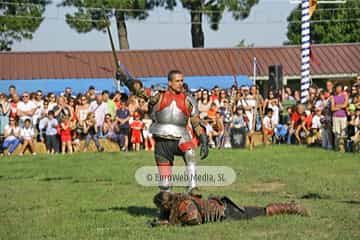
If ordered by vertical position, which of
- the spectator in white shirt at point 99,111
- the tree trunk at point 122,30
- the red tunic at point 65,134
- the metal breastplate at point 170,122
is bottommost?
the red tunic at point 65,134

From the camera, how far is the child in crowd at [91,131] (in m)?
20.1

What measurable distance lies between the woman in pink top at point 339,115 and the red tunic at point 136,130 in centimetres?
510

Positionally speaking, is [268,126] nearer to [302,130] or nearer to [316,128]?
[302,130]

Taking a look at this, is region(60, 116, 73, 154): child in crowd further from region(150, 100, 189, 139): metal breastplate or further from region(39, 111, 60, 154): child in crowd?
region(150, 100, 189, 139): metal breastplate

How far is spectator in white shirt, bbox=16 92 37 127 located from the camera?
20.0 m

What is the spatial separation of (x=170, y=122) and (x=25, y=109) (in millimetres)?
11810

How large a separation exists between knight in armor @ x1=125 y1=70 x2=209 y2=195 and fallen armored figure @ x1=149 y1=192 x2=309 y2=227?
2.07 feet

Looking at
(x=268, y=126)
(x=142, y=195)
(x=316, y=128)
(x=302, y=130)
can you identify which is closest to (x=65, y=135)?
(x=268, y=126)

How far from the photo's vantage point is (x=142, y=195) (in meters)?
11.2

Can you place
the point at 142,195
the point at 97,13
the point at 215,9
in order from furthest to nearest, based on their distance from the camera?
the point at 215,9, the point at 97,13, the point at 142,195

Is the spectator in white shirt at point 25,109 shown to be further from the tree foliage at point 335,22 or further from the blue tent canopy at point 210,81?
the tree foliage at point 335,22

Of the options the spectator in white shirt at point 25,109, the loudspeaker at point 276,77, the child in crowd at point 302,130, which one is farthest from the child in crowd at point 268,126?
the spectator in white shirt at point 25,109

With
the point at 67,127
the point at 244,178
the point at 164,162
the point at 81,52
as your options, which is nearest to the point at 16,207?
the point at 164,162

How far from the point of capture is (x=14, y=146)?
65.5 feet
